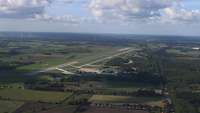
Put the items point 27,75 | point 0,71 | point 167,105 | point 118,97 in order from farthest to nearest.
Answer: point 0,71 < point 27,75 < point 118,97 < point 167,105

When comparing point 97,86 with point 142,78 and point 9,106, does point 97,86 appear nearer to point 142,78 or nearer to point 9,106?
point 142,78

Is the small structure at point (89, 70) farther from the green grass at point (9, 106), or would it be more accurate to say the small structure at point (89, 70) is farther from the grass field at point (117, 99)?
the green grass at point (9, 106)

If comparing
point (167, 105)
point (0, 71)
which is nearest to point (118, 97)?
point (167, 105)

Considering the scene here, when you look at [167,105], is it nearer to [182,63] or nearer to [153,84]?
[153,84]

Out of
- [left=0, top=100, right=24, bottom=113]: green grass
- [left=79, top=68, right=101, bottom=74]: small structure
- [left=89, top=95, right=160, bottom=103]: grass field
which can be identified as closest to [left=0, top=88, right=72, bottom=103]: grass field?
[left=0, top=100, right=24, bottom=113]: green grass

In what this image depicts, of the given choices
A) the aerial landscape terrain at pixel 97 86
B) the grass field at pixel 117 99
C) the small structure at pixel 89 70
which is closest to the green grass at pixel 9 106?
the aerial landscape terrain at pixel 97 86
